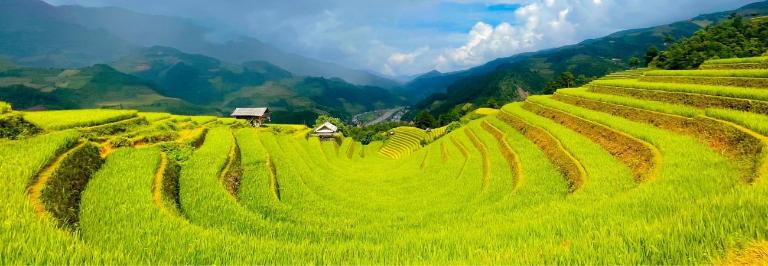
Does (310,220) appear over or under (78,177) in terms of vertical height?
under

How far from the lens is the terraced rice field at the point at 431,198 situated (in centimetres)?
494

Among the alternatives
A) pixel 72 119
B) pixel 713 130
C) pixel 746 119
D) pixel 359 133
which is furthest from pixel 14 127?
pixel 359 133

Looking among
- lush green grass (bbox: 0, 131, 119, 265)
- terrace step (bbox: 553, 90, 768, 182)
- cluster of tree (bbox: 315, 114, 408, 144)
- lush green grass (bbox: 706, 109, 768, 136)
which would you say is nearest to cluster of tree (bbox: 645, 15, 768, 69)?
terrace step (bbox: 553, 90, 768, 182)

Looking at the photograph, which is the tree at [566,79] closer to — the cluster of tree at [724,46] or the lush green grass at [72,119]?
the cluster of tree at [724,46]

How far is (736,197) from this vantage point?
19.1ft

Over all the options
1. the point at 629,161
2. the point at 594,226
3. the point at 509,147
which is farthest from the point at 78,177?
the point at 509,147

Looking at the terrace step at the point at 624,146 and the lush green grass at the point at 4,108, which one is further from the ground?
the lush green grass at the point at 4,108

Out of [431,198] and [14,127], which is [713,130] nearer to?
[431,198]

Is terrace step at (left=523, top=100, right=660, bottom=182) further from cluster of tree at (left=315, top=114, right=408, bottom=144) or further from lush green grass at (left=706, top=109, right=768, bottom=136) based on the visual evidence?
cluster of tree at (left=315, top=114, right=408, bottom=144)

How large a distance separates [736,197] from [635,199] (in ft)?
6.59

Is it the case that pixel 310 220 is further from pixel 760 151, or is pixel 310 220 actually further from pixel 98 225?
pixel 760 151

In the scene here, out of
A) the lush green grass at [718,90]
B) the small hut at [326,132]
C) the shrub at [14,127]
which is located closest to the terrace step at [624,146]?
the lush green grass at [718,90]

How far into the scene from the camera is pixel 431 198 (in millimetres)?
15102

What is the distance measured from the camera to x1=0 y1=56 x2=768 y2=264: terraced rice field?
4.94m
